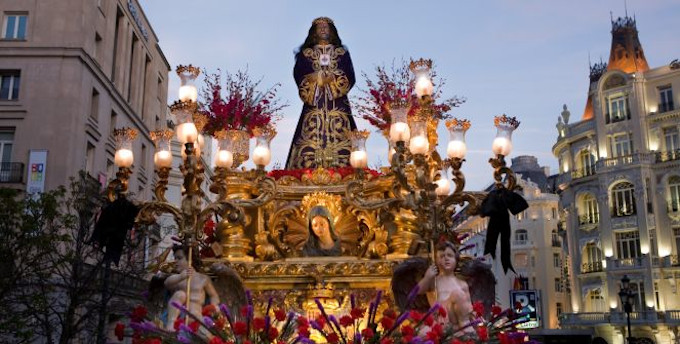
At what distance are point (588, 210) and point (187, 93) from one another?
118 feet

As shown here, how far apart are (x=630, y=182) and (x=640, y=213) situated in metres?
1.96

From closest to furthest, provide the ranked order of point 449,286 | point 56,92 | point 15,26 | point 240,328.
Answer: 1. point 240,328
2. point 449,286
3. point 56,92
4. point 15,26

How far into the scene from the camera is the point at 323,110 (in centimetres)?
1367

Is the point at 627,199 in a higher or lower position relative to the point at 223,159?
higher

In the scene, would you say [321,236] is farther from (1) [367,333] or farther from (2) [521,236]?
(2) [521,236]

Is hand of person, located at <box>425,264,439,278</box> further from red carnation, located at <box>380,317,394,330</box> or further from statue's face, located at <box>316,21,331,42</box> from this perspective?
statue's face, located at <box>316,21,331,42</box>

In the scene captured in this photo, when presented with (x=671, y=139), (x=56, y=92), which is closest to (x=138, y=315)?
(x=56, y=92)

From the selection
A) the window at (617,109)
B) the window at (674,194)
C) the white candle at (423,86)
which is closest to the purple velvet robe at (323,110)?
the white candle at (423,86)

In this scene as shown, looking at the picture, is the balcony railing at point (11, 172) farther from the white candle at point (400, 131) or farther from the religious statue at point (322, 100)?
the white candle at point (400, 131)

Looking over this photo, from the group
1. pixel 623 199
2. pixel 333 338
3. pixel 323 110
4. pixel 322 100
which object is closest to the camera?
pixel 333 338

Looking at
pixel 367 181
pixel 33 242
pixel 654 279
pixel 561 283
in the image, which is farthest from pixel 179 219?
Result: pixel 561 283

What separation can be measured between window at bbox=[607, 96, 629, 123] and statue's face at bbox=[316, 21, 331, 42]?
30.5 metres

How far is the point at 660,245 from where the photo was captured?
1470 inches

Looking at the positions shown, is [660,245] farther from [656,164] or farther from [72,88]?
[72,88]
